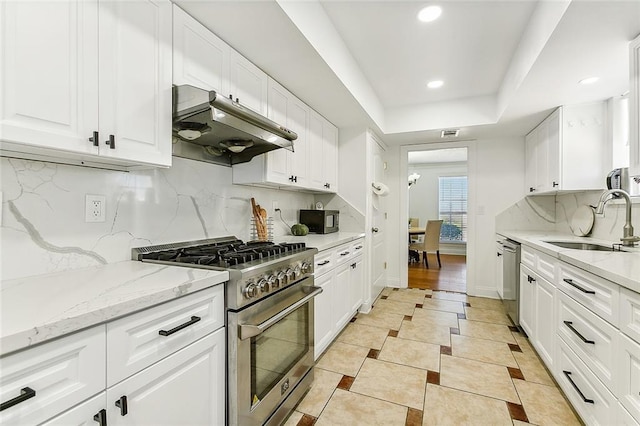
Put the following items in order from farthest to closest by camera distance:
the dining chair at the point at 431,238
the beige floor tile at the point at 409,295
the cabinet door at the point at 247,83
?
the dining chair at the point at 431,238, the beige floor tile at the point at 409,295, the cabinet door at the point at 247,83

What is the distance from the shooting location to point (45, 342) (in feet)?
2.31

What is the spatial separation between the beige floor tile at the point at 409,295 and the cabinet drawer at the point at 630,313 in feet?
8.72

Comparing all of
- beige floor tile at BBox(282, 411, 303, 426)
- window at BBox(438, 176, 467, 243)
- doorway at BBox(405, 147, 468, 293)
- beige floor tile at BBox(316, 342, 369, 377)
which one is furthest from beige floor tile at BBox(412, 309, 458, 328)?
window at BBox(438, 176, 467, 243)

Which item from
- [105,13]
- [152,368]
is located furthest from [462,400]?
[105,13]

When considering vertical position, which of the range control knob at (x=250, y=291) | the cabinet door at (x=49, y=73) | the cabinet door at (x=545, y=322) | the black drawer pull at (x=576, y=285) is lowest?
the cabinet door at (x=545, y=322)

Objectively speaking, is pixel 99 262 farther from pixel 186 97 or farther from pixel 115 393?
pixel 186 97

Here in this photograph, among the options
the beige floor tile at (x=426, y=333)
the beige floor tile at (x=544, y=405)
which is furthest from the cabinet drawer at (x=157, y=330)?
the beige floor tile at (x=426, y=333)

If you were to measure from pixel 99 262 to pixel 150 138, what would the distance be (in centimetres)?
62

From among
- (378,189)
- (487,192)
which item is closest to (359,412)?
(378,189)

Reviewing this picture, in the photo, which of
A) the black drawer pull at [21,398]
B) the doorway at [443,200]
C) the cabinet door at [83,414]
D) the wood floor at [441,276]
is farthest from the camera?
the doorway at [443,200]

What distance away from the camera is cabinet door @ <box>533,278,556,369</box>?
78.5 inches

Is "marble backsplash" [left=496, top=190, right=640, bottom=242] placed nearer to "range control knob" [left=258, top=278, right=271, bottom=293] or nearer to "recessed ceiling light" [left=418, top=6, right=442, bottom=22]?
"recessed ceiling light" [left=418, top=6, right=442, bottom=22]

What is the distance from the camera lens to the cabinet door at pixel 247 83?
183 cm

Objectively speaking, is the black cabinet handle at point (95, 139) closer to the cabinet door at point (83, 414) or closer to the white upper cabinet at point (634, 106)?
the cabinet door at point (83, 414)
